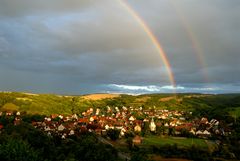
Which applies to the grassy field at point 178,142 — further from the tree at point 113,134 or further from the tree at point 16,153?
the tree at point 16,153

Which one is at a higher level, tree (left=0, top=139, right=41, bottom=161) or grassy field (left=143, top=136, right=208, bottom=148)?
tree (left=0, top=139, right=41, bottom=161)

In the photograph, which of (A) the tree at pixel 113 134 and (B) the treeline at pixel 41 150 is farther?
(A) the tree at pixel 113 134

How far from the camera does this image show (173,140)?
9862 cm

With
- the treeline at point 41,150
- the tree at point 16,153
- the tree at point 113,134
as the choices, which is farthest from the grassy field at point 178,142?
the tree at point 16,153

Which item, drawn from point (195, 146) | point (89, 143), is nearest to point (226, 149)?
point (195, 146)

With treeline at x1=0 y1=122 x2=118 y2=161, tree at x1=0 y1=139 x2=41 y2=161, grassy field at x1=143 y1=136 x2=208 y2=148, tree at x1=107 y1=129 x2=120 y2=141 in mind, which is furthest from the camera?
→ tree at x1=107 y1=129 x2=120 y2=141

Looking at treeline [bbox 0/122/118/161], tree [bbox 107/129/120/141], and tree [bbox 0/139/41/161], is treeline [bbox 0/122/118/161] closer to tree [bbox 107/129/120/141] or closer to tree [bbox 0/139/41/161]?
tree [bbox 0/139/41/161]

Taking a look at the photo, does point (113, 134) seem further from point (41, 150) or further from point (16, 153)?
point (16, 153)

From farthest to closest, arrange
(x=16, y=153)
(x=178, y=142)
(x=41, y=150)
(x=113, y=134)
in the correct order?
(x=113, y=134) < (x=178, y=142) < (x=41, y=150) < (x=16, y=153)

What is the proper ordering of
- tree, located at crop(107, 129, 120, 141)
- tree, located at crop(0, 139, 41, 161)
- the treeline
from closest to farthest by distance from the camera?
1. tree, located at crop(0, 139, 41, 161)
2. the treeline
3. tree, located at crop(107, 129, 120, 141)

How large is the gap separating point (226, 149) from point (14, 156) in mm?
65133

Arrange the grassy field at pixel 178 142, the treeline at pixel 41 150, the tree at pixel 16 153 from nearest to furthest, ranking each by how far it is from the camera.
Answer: the tree at pixel 16 153 → the treeline at pixel 41 150 → the grassy field at pixel 178 142

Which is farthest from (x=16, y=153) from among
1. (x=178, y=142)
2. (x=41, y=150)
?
(x=178, y=142)

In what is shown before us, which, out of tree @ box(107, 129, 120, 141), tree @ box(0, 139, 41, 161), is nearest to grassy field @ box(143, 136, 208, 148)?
tree @ box(107, 129, 120, 141)
